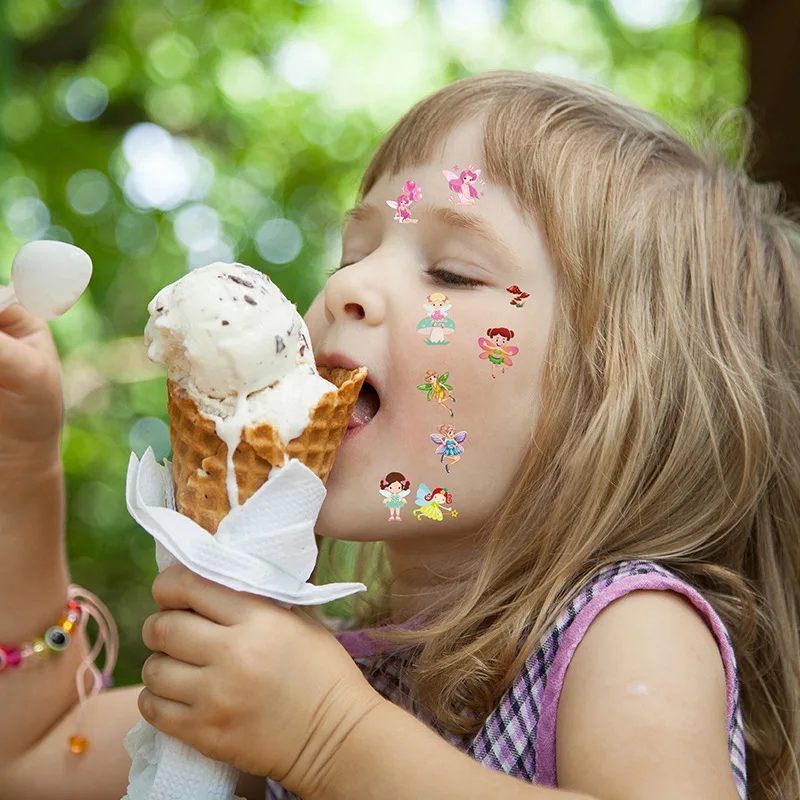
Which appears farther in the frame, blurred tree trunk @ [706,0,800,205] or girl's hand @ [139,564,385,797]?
blurred tree trunk @ [706,0,800,205]

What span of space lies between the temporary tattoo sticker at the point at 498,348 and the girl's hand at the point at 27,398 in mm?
605

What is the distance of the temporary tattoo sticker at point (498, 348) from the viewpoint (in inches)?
45.0

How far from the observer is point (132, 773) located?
3.30 ft

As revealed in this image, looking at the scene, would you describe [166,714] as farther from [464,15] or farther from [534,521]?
[464,15]

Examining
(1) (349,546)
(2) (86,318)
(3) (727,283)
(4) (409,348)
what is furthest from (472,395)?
(2) (86,318)

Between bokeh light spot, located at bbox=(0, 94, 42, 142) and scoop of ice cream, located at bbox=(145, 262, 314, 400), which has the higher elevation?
bokeh light spot, located at bbox=(0, 94, 42, 142)

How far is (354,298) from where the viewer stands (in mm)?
1159

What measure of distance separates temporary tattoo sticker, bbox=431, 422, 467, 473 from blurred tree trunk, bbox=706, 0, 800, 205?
3.49ft

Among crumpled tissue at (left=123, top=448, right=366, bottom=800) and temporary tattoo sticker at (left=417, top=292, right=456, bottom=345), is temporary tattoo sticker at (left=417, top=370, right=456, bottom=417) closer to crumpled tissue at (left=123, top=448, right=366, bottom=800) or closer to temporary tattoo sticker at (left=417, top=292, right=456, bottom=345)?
temporary tattoo sticker at (left=417, top=292, right=456, bottom=345)

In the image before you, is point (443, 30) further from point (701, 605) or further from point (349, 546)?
point (701, 605)

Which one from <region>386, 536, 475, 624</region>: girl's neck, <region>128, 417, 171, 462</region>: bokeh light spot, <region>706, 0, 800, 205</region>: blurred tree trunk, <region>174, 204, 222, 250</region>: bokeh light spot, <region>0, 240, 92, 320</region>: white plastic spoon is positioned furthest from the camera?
<region>174, 204, 222, 250</region>: bokeh light spot

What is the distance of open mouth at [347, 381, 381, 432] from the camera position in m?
1.17

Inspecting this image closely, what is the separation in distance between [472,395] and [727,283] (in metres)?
0.41

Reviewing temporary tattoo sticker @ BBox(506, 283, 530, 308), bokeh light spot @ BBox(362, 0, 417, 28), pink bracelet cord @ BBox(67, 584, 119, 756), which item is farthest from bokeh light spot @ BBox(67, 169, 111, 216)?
temporary tattoo sticker @ BBox(506, 283, 530, 308)
